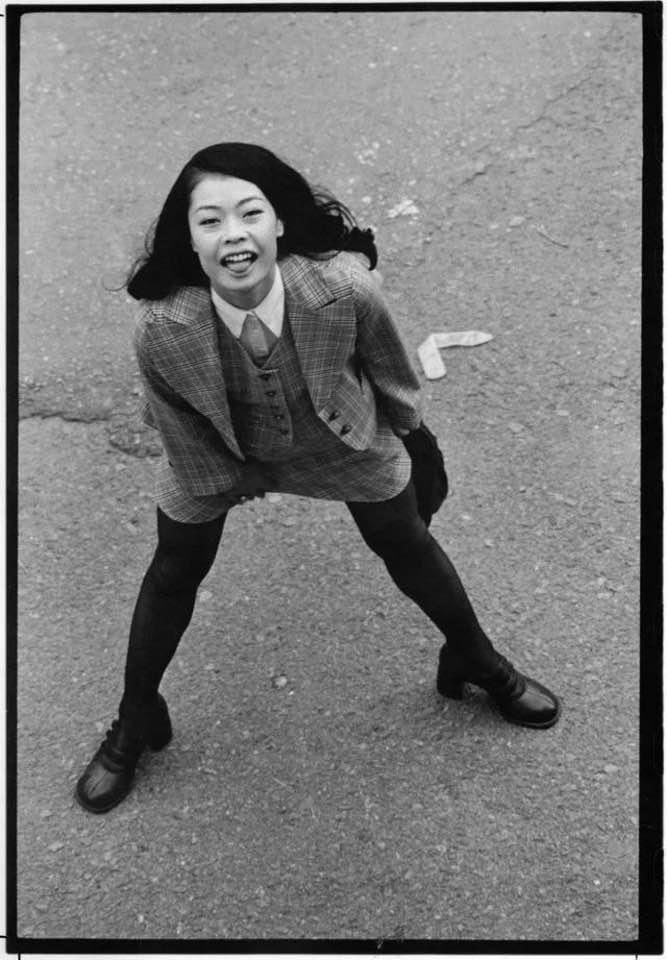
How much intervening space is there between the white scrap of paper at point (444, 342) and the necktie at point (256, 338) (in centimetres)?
169

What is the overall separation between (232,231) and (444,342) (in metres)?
1.93

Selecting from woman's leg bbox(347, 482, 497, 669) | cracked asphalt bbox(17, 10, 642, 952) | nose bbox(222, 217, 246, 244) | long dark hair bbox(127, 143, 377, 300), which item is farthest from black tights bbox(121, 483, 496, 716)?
nose bbox(222, 217, 246, 244)

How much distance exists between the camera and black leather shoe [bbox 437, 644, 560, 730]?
332 cm

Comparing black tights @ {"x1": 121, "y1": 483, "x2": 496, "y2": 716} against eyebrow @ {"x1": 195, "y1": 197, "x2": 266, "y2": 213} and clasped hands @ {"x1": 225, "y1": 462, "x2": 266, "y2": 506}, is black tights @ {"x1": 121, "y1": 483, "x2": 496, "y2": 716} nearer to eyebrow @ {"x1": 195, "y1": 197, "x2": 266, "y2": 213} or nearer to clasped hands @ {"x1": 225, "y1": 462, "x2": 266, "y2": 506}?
clasped hands @ {"x1": 225, "y1": 462, "x2": 266, "y2": 506}

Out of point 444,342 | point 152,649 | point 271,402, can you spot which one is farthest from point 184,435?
point 444,342

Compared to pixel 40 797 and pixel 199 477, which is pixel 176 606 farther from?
pixel 40 797

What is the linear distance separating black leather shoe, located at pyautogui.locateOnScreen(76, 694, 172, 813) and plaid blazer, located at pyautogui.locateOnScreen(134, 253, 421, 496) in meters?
0.85

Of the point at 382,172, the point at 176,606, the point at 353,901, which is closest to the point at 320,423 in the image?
the point at 176,606

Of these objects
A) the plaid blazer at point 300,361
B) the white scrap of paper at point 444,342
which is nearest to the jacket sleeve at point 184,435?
the plaid blazer at point 300,361

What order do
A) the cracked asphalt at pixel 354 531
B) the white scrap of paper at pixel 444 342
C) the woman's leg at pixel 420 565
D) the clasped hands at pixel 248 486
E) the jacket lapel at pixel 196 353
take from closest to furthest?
the jacket lapel at pixel 196 353
the clasped hands at pixel 248 486
the woman's leg at pixel 420 565
the cracked asphalt at pixel 354 531
the white scrap of paper at pixel 444 342

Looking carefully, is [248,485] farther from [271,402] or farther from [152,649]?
[152,649]

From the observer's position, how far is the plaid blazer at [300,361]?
2.57 meters

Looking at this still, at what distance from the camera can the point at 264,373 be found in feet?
8.59

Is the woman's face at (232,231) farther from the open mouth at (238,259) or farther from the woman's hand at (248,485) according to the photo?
the woman's hand at (248,485)
